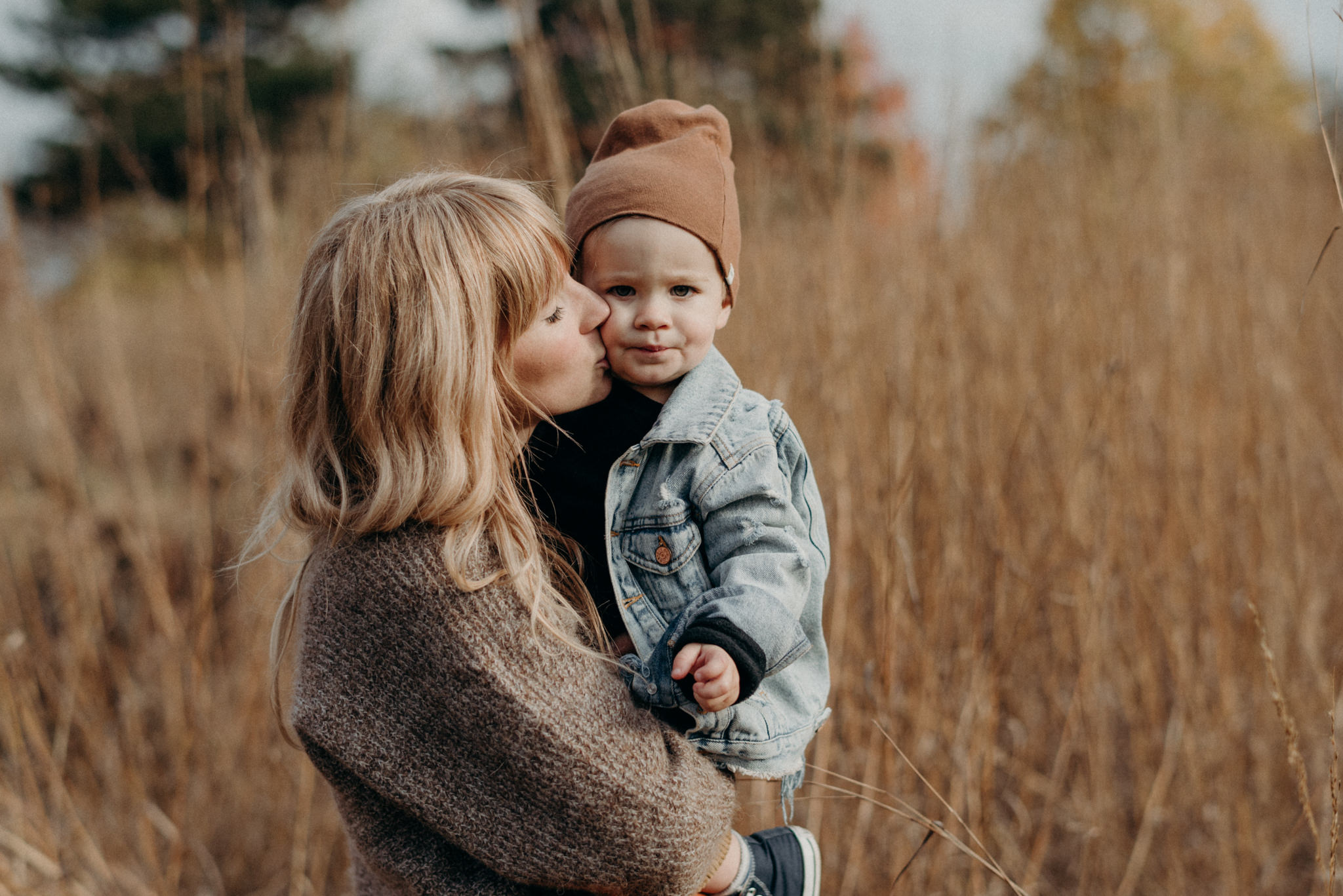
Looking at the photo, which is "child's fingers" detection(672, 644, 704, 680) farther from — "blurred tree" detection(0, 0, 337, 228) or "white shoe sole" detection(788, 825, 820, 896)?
"blurred tree" detection(0, 0, 337, 228)

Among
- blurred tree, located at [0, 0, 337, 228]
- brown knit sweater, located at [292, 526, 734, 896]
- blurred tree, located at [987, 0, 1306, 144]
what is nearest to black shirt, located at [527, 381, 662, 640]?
brown knit sweater, located at [292, 526, 734, 896]

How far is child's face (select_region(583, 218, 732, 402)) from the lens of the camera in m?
0.94

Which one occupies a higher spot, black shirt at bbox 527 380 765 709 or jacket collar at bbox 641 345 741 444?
jacket collar at bbox 641 345 741 444

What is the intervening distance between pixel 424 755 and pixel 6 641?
4.28ft

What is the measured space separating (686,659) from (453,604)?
0.23 m

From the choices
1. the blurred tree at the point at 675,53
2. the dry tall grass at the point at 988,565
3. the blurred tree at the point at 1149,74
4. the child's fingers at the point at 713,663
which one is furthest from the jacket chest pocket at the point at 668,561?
the blurred tree at the point at 1149,74

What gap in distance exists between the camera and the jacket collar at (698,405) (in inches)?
36.2

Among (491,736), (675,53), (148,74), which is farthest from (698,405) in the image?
(148,74)

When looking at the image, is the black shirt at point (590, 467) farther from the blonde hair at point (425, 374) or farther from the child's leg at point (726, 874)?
the child's leg at point (726, 874)

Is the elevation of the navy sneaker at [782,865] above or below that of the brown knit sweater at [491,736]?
below

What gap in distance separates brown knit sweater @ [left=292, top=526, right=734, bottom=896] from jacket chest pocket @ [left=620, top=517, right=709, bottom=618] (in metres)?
0.09

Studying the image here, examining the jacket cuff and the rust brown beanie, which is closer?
the jacket cuff

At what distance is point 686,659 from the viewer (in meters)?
0.82

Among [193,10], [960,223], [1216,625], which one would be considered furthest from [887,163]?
[193,10]
